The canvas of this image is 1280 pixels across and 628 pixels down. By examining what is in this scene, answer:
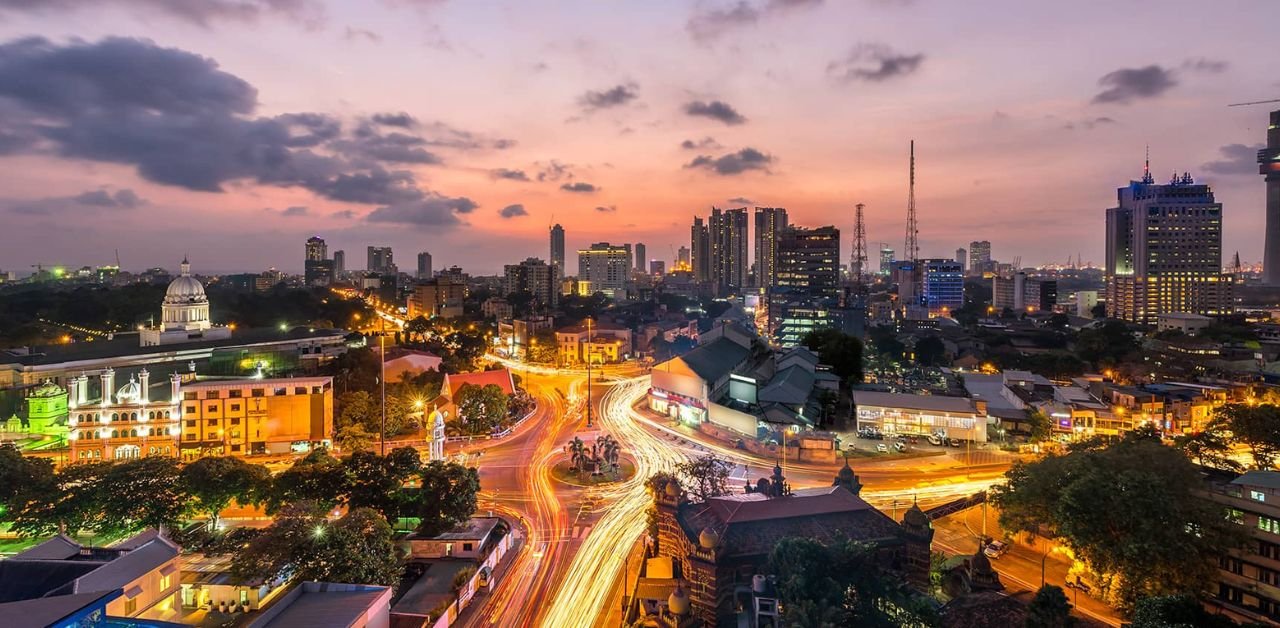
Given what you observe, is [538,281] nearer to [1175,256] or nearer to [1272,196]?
[1175,256]

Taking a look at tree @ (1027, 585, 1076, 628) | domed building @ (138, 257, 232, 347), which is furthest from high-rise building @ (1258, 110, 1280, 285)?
domed building @ (138, 257, 232, 347)

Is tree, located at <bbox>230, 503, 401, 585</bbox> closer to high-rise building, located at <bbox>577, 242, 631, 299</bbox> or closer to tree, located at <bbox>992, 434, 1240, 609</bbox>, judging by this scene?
tree, located at <bbox>992, 434, 1240, 609</bbox>

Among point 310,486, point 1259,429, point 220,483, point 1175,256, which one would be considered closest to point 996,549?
point 1259,429

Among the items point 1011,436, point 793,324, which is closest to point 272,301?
point 793,324

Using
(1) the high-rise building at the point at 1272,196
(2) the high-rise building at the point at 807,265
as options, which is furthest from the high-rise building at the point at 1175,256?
(2) the high-rise building at the point at 807,265

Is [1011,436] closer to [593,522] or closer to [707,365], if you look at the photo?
[707,365]

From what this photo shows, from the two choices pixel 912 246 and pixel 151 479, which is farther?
pixel 912 246
